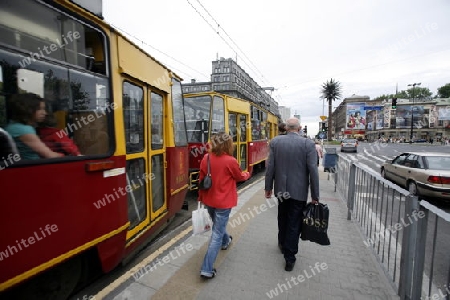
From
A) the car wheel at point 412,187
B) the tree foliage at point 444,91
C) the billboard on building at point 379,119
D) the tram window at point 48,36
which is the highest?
the tree foliage at point 444,91

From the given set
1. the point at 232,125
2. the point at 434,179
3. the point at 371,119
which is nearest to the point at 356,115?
the point at 371,119

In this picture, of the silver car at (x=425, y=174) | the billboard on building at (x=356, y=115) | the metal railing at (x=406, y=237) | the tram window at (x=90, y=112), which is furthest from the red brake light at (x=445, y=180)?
the billboard on building at (x=356, y=115)

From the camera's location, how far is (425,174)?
736 cm

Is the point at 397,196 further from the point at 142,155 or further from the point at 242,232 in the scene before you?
the point at 142,155

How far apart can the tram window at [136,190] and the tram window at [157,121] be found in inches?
21.0

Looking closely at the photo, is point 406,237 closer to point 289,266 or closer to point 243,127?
point 289,266

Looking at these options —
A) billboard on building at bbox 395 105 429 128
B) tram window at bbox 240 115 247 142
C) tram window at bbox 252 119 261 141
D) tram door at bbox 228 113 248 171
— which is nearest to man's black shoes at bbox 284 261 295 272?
tram door at bbox 228 113 248 171

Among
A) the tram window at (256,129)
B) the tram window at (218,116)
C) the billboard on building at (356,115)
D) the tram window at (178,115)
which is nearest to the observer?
the tram window at (178,115)

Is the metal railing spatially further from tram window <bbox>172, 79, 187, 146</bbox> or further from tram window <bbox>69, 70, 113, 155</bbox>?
tram window <bbox>172, 79, 187, 146</bbox>

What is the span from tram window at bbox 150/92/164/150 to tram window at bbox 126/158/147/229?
533 millimetres

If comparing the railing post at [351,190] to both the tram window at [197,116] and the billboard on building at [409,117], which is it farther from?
the billboard on building at [409,117]

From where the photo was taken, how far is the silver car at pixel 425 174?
692 centimetres

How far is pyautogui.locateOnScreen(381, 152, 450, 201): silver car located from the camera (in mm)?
6922

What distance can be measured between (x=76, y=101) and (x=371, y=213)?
4.33m
